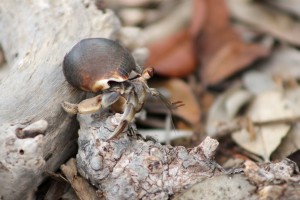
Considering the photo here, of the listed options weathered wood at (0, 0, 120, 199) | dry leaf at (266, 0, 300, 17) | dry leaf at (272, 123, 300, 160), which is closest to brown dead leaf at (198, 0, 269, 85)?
dry leaf at (266, 0, 300, 17)

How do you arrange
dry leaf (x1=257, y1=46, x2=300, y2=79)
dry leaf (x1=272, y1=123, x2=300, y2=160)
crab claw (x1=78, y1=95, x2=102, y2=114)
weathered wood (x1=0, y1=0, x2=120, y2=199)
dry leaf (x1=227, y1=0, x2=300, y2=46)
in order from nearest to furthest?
weathered wood (x1=0, y1=0, x2=120, y2=199)
crab claw (x1=78, y1=95, x2=102, y2=114)
dry leaf (x1=272, y1=123, x2=300, y2=160)
dry leaf (x1=257, y1=46, x2=300, y2=79)
dry leaf (x1=227, y1=0, x2=300, y2=46)

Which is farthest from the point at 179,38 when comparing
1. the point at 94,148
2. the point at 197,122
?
the point at 94,148

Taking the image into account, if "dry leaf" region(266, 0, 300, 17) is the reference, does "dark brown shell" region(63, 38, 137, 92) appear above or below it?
above

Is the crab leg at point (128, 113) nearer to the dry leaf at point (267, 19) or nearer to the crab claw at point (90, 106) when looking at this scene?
the crab claw at point (90, 106)

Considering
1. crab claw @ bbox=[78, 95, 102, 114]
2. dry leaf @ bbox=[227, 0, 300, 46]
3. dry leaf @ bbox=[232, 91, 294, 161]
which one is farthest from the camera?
dry leaf @ bbox=[227, 0, 300, 46]

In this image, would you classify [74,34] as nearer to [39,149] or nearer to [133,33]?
[133,33]

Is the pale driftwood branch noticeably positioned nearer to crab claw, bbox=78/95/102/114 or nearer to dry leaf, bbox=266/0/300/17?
crab claw, bbox=78/95/102/114
